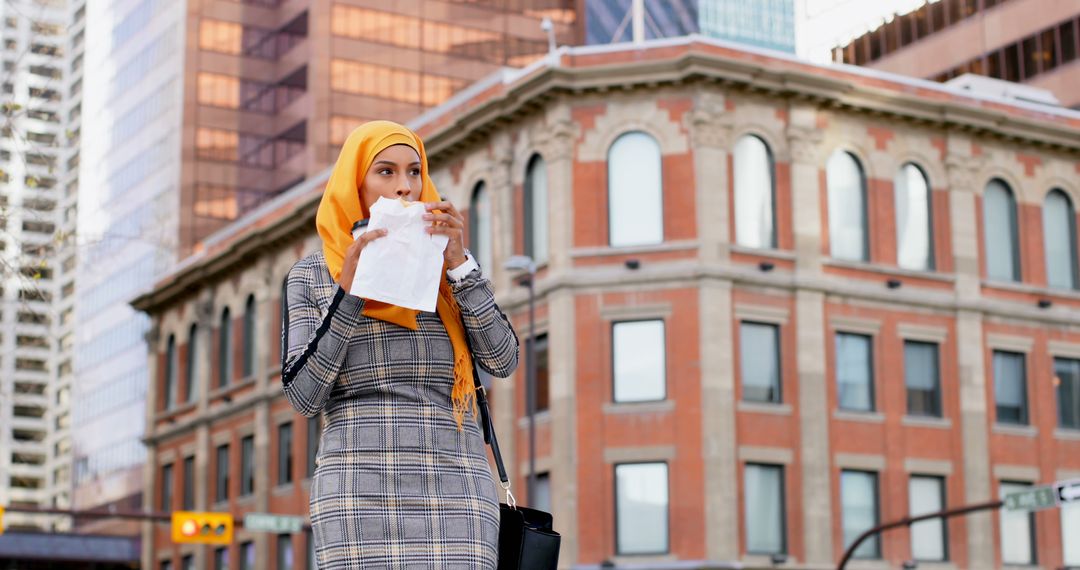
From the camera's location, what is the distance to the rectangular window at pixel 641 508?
130 feet

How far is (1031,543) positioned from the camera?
43906 mm

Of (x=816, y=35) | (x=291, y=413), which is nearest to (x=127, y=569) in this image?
(x=291, y=413)

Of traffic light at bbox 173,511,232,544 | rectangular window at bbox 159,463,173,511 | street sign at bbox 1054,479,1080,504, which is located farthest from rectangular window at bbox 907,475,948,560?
rectangular window at bbox 159,463,173,511

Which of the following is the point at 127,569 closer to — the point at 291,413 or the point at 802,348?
the point at 291,413

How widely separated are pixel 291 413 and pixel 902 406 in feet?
60.6

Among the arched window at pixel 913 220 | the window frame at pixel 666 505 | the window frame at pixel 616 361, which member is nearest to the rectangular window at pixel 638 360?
the window frame at pixel 616 361

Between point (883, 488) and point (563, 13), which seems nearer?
point (883, 488)

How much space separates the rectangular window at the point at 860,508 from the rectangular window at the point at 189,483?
2622cm

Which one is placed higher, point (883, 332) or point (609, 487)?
point (883, 332)

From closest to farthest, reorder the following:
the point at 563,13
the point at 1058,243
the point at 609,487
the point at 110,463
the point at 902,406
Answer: the point at 609,487 < the point at 902,406 < the point at 1058,243 < the point at 110,463 < the point at 563,13

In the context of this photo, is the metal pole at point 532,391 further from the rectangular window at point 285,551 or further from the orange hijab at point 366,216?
the orange hijab at point 366,216

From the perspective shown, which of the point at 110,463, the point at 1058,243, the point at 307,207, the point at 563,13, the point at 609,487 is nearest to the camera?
the point at 609,487

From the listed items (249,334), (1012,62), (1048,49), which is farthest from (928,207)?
(249,334)

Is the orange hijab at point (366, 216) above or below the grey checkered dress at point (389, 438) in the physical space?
above
